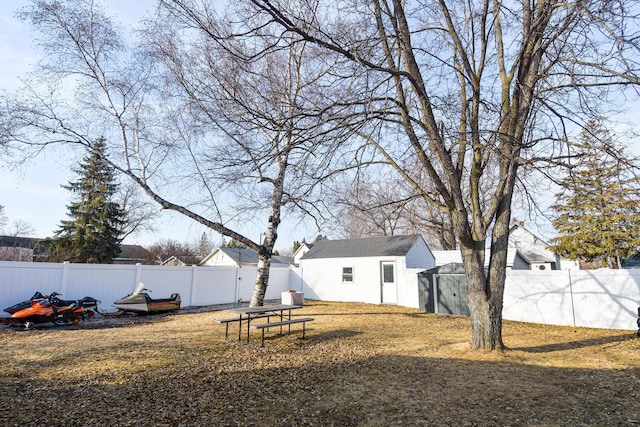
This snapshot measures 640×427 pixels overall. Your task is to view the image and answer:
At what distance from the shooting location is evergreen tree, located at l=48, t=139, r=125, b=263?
2265 cm

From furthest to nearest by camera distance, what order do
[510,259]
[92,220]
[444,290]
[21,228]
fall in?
[21,228], [92,220], [510,259], [444,290]

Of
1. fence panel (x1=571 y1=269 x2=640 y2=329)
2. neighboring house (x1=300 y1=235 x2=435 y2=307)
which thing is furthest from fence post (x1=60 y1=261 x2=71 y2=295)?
fence panel (x1=571 y1=269 x2=640 y2=329)

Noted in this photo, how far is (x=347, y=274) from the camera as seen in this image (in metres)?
17.7

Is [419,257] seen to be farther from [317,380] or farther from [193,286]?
[317,380]

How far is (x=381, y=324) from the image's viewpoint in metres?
9.40

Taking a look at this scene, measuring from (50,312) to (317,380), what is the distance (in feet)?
27.3

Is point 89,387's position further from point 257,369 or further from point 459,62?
point 459,62

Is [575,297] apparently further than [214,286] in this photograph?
No

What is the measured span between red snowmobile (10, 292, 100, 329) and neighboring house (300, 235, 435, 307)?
1122 centimetres

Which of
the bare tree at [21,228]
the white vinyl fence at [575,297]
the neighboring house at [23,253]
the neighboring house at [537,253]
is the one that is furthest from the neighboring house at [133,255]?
the neighboring house at [537,253]

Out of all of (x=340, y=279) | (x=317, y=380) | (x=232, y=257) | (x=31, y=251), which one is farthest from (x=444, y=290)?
(x=31, y=251)

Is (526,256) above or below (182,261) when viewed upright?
above

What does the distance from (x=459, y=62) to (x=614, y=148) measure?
10.9ft

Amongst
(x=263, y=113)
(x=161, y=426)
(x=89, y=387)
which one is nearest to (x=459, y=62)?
(x=263, y=113)
